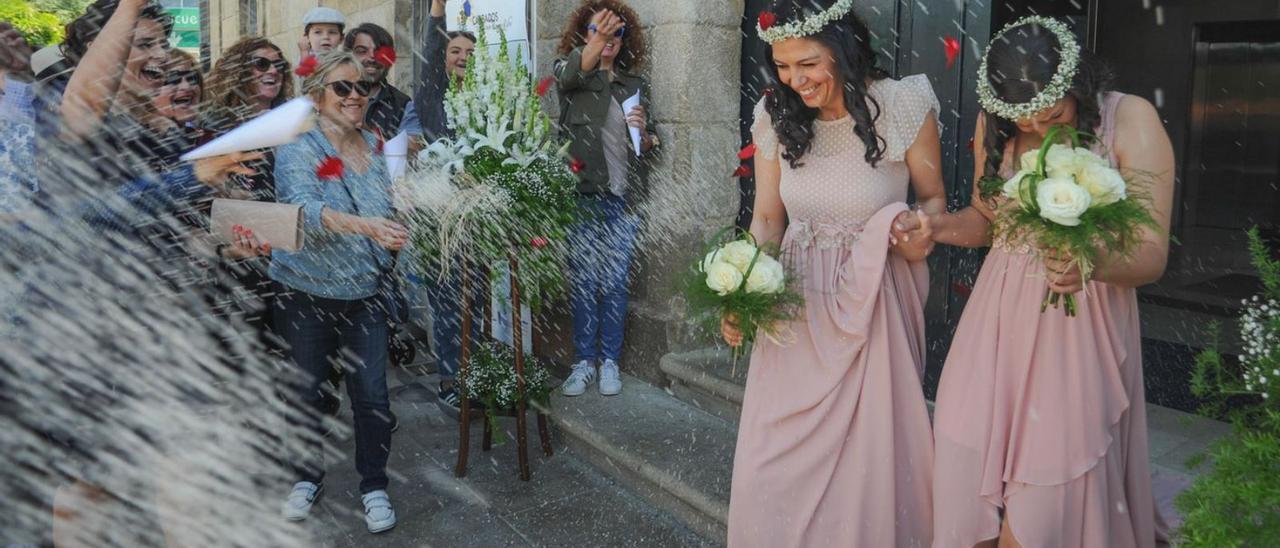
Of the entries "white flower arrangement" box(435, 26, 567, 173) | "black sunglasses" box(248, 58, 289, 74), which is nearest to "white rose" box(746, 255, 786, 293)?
"white flower arrangement" box(435, 26, 567, 173)

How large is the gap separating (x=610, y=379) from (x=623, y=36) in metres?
1.97

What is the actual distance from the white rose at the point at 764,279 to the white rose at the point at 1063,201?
796mm

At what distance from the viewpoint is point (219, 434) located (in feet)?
15.1

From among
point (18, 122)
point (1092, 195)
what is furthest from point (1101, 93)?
Result: point (18, 122)

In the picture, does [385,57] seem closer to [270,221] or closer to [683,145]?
[683,145]

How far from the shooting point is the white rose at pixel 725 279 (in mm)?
2857

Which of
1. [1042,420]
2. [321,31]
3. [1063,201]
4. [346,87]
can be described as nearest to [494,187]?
[346,87]

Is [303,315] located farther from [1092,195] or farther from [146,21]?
[1092,195]

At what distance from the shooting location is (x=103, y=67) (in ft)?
9.16

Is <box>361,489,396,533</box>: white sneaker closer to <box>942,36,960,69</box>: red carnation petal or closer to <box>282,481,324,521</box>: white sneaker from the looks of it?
<box>282,481,324,521</box>: white sneaker

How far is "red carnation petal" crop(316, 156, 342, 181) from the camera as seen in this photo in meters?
4.02

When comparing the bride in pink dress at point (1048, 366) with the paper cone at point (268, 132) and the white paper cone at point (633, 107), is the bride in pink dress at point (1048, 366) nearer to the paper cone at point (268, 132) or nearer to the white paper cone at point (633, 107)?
the paper cone at point (268, 132)

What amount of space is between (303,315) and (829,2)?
250cm

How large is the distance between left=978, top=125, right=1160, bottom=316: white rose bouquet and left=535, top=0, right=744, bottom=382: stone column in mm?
3192
